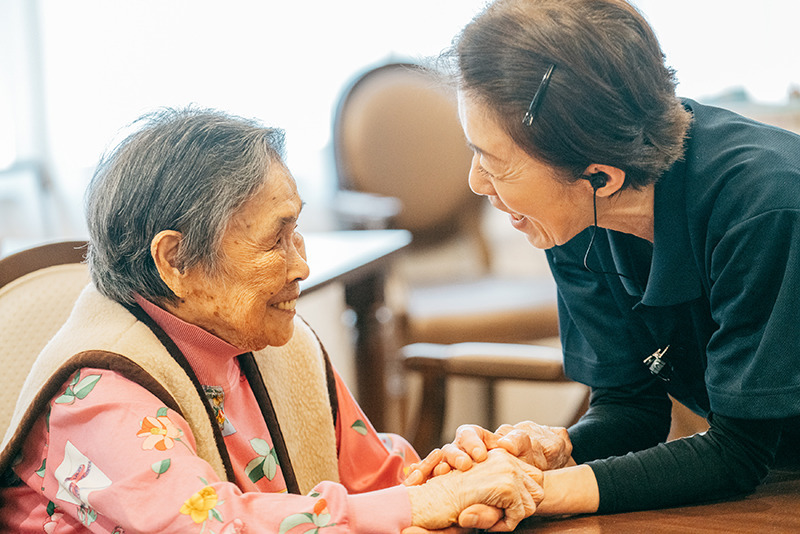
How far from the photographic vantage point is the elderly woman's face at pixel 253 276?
3.75 ft

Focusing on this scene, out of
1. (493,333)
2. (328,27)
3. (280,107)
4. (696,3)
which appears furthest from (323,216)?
(696,3)

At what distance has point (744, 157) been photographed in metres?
1.11

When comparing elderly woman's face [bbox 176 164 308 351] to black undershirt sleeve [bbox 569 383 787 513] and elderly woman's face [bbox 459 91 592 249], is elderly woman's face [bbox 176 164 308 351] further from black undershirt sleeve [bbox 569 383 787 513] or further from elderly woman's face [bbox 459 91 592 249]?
black undershirt sleeve [bbox 569 383 787 513]

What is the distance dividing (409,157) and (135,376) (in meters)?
2.39

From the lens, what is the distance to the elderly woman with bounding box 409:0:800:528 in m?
1.06

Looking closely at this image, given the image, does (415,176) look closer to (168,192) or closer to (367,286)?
(367,286)

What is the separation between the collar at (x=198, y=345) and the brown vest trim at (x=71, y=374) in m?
0.12

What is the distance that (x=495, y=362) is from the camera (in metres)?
1.83

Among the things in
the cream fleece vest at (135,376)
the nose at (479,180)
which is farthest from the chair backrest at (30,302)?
the nose at (479,180)

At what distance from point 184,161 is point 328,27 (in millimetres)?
2832

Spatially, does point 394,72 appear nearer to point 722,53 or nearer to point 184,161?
point 722,53

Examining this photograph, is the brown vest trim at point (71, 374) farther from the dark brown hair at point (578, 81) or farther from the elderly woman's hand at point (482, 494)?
the dark brown hair at point (578, 81)

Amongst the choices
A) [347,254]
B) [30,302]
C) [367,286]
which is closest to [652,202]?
[30,302]

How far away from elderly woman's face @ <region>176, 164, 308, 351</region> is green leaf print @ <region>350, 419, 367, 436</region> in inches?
11.4
